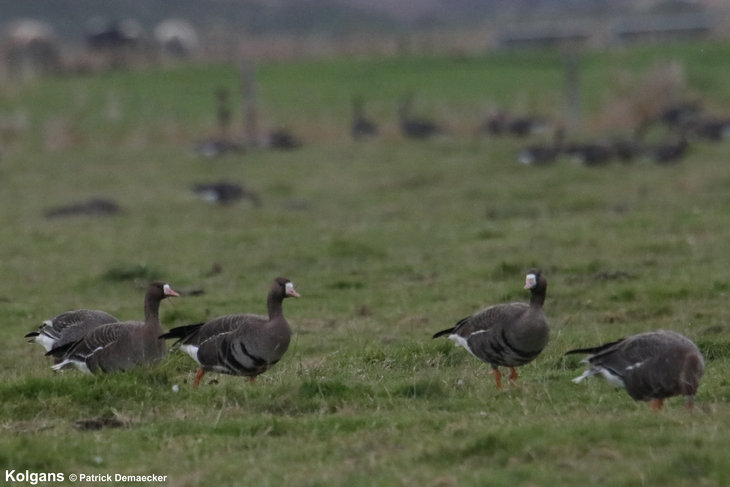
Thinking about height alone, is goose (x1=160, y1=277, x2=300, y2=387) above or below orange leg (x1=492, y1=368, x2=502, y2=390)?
above

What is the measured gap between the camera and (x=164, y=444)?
9.70 meters

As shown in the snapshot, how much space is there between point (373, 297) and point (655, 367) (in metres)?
8.83

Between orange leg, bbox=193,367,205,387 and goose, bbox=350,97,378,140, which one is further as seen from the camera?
goose, bbox=350,97,378,140

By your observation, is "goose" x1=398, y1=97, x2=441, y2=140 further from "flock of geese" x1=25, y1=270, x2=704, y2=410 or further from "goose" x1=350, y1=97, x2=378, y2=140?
"flock of geese" x1=25, y1=270, x2=704, y2=410

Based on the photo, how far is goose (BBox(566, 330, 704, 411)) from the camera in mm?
10016

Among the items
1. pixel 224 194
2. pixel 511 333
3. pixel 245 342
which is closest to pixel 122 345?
pixel 245 342

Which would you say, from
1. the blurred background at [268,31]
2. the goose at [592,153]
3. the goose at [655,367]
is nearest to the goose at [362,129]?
the goose at [592,153]

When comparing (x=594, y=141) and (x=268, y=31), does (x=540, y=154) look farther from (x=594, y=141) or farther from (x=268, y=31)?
(x=268, y=31)

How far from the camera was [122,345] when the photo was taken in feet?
39.5

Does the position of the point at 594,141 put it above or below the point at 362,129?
below

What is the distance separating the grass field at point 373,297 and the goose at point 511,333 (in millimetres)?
304

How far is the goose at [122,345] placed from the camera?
12.0 m

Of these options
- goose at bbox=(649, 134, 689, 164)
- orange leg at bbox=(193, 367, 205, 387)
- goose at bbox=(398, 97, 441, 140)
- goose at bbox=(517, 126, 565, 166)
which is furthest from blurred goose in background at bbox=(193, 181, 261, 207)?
orange leg at bbox=(193, 367, 205, 387)

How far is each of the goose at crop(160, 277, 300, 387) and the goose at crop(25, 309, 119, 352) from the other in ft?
6.37
